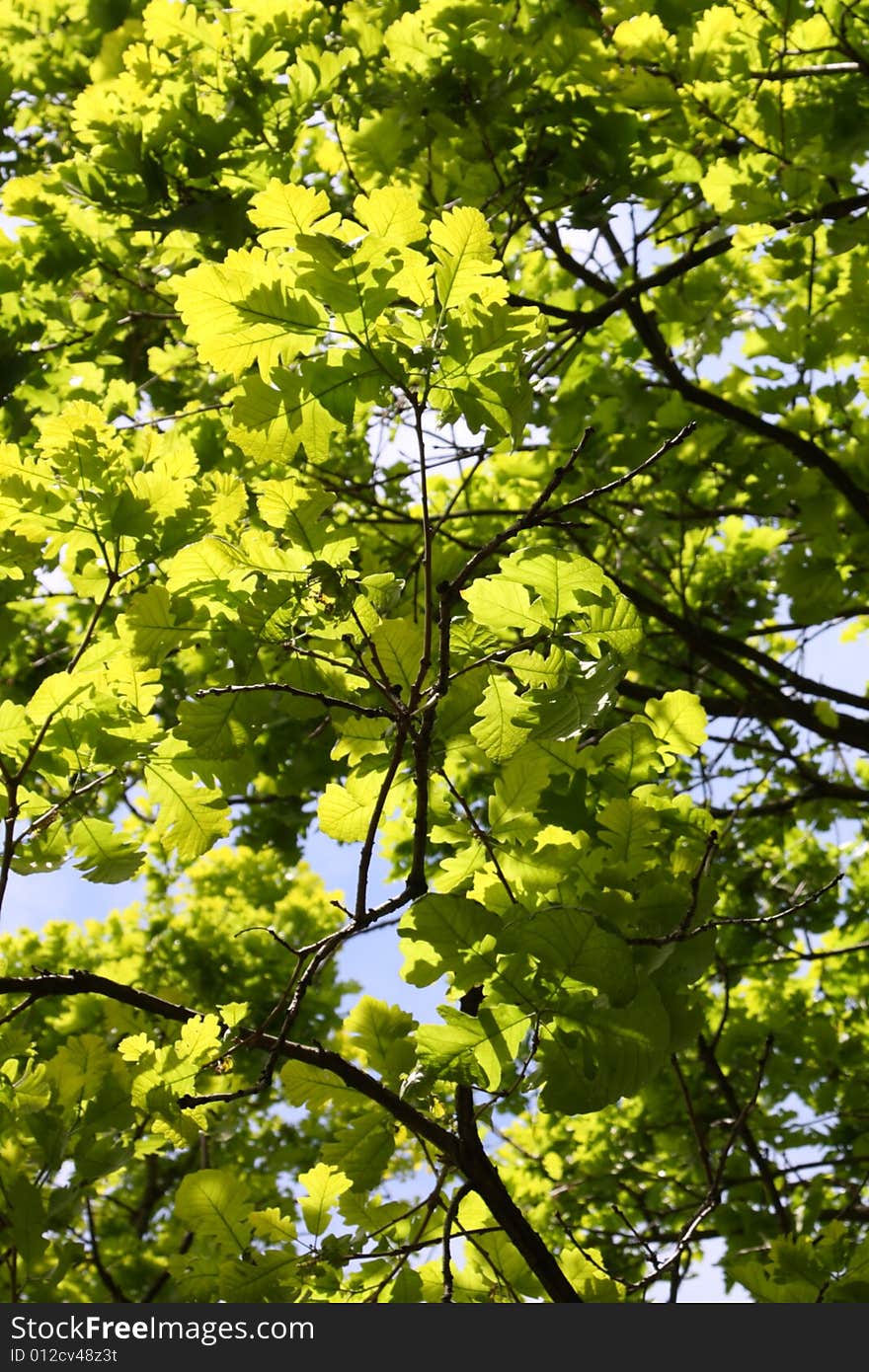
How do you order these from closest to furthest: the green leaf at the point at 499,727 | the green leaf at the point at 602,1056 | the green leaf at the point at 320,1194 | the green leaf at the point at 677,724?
1. the green leaf at the point at 602,1056
2. the green leaf at the point at 499,727
3. the green leaf at the point at 677,724
4. the green leaf at the point at 320,1194

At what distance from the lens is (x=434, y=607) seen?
1.77m

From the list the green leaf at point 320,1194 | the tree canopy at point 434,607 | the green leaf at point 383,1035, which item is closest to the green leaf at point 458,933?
the tree canopy at point 434,607

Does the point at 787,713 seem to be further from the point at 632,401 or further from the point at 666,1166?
the point at 666,1166

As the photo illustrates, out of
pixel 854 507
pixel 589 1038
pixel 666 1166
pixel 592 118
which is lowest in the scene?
pixel 589 1038

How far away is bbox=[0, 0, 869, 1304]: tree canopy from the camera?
1.55 m

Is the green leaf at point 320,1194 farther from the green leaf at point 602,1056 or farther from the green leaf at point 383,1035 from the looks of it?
the green leaf at point 602,1056

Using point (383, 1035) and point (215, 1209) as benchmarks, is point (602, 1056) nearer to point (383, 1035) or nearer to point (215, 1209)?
point (383, 1035)

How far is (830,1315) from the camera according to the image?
1.79 m

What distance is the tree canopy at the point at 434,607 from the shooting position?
60.9 inches

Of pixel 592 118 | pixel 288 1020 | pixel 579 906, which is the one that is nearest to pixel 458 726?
pixel 579 906

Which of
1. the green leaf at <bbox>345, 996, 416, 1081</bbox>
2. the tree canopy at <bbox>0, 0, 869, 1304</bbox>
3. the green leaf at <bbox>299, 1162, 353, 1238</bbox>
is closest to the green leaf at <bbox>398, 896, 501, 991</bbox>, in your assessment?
the tree canopy at <bbox>0, 0, 869, 1304</bbox>

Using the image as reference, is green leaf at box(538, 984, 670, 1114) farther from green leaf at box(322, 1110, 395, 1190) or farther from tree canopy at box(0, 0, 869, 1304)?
green leaf at box(322, 1110, 395, 1190)

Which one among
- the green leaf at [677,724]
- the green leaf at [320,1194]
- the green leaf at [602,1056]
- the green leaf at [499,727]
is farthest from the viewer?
A: the green leaf at [320,1194]

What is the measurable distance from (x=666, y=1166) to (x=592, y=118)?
4411mm
